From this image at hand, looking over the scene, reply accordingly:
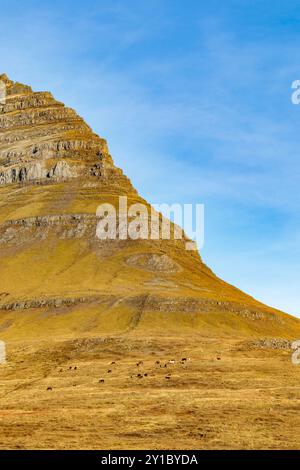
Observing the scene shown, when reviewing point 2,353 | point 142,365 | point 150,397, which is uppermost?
point 2,353

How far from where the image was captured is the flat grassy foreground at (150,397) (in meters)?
40.6

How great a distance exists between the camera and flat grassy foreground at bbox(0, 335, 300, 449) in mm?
40562

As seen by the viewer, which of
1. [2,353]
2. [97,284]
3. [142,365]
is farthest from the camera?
[97,284]

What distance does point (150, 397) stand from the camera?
5659cm

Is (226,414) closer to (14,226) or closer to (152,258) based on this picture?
(152,258)

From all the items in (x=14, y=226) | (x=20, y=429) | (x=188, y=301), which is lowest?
(x=20, y=429)

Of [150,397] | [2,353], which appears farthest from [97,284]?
[150,397]

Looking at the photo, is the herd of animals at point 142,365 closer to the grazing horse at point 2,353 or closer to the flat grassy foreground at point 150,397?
the flat grassy foreground at point 150,397

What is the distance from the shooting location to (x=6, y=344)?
110 m

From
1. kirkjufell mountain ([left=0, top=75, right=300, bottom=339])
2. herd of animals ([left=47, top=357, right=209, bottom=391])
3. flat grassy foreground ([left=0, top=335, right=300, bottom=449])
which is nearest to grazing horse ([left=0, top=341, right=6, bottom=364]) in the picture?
flat grassy foreground ([left=0, top=335, right=300, bottom=449])

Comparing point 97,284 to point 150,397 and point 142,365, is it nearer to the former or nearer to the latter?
point 142,365

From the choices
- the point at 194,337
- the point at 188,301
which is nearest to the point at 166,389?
the point at 194,337

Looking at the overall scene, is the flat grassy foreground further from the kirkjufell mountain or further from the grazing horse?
the kirkjufell mountain
